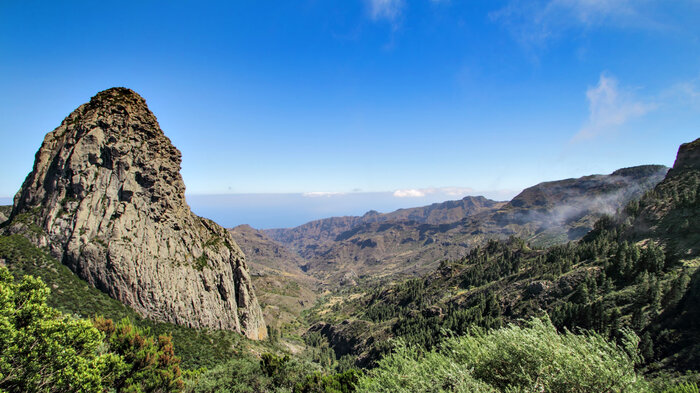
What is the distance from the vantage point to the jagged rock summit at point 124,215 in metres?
78.9

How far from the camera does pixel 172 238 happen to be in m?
98.7

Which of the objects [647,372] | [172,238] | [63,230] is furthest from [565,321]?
[63,230]

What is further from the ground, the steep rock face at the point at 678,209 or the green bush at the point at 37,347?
the steep rock face at the point at 678,209

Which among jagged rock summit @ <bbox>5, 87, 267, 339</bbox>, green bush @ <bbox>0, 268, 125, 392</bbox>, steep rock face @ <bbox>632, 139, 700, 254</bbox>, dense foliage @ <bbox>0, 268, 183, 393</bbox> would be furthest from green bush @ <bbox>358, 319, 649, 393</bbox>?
steep rock face @ <bbox>632, 139, 700, 254</bbox>

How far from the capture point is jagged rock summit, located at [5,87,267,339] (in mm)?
78938

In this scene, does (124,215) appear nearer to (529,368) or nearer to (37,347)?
(37,347)

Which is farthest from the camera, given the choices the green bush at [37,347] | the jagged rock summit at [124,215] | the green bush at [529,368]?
the jagged rock summit at [124,215]

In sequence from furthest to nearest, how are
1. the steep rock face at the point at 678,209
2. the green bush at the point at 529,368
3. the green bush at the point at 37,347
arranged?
1. the steep rock face at the point at 678,209
2. the green bush at the point at 37,347
3. the green bush at the point at 529,368

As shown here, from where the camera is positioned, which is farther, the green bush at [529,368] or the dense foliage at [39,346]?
the dense foliage at [39,346]

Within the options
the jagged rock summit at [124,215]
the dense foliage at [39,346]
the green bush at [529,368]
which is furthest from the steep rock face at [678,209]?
the jagged rock summit at [124,215]

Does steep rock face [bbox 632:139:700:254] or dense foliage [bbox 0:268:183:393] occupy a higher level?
steep rock face [bbox 632:139:700:254]

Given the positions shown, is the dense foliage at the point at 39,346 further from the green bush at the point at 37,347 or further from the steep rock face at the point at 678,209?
the steep rock face at the point at 678,209

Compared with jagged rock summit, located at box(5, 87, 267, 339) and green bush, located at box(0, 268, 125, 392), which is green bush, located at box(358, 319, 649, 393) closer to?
green bush, located at box(0, 268, 125, 392)

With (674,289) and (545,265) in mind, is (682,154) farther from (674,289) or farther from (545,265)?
(674,289)
